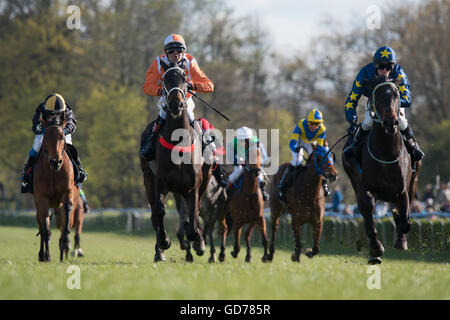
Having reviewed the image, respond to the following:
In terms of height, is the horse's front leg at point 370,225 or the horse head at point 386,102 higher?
the horse head at point 386,102

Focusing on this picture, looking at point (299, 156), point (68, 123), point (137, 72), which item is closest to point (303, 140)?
point (299, 156)

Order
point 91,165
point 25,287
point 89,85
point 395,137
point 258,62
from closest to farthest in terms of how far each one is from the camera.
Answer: point 25,287 → point 395,137 → point 91,165 → point 89,85 → point 258,62

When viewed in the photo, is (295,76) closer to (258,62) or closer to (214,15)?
(258,62)

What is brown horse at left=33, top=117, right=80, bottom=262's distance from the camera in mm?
11031

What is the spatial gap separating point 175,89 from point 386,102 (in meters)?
2.51

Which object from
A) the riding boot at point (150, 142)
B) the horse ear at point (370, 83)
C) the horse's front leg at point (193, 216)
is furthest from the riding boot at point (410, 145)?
the riding boot at point (150, 142)

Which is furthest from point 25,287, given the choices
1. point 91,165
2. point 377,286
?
point 91,165

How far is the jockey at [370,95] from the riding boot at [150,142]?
2.56 meters

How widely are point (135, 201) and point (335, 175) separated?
27486 millimetres

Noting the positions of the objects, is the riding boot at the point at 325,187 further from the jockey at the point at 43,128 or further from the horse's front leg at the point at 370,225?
the jockey at the point at 43,128

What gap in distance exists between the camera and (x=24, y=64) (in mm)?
38875

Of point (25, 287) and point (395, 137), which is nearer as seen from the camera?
point (25, 287)

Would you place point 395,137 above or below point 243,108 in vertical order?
below

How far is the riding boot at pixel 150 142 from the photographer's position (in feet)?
32.5
